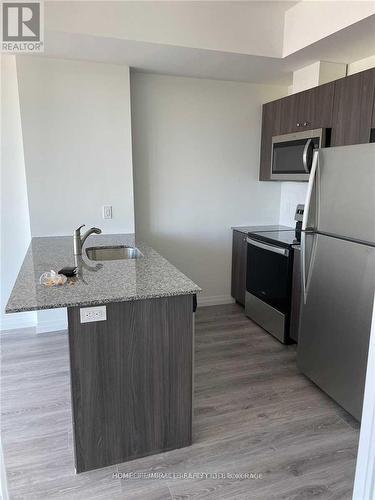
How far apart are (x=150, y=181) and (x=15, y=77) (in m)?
1.50

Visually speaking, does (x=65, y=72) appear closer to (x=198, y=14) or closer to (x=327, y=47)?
(x=198, y=14)

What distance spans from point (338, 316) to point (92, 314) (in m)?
1.56

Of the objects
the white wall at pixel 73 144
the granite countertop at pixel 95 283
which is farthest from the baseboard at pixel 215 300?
the granite countertop at pixel 95 283

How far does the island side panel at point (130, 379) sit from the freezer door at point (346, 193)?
3.61 feet

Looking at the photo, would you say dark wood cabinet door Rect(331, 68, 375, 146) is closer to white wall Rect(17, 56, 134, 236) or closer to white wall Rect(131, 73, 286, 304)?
white wall Rect(131, 73, 286, 304)

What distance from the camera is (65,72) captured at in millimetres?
3104

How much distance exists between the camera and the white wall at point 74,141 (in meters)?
3.09

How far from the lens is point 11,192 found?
3.30 m

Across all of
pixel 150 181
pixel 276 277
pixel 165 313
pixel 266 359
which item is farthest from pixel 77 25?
pixel 266 359

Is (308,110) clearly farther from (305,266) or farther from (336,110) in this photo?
(305,266)

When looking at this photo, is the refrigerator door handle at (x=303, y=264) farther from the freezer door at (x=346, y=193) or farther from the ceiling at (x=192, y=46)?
the ceiling at (x=192, y=46)

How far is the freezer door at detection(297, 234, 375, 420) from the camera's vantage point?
83.3 inches

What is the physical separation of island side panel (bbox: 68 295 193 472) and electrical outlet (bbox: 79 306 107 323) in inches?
0.9

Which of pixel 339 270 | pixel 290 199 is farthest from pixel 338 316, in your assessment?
pixel 290 199
